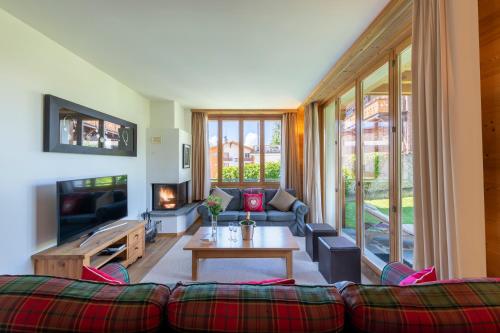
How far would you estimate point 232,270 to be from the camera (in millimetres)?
3096

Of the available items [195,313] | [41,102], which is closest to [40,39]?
[41,102]

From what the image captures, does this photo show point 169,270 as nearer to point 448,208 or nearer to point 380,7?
point 448,208

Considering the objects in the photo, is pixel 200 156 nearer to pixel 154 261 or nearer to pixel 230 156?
pixel 230 156

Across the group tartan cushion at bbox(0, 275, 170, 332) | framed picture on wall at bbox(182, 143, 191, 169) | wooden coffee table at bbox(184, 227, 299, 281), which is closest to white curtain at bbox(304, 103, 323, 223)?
wooden coffee table at bbox(184, 227, 299, 281)

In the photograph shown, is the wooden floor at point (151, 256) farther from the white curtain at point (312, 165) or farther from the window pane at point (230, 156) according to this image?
the white curtain at point (312, 165)

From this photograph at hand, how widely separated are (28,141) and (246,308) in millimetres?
2767

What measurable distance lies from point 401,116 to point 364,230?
5.28 feet

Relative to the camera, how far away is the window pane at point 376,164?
9.19ft

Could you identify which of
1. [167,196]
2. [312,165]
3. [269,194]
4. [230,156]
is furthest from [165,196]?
[312,165]

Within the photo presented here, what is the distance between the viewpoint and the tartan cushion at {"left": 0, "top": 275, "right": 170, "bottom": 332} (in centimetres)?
73

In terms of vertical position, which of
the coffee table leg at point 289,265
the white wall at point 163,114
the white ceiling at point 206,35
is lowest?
the coffee table leg at point 289,265

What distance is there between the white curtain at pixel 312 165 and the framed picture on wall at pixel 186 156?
2.61m

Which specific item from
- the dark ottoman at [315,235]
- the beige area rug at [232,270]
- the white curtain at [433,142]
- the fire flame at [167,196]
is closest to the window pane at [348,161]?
the dark ottoman at [315,235]

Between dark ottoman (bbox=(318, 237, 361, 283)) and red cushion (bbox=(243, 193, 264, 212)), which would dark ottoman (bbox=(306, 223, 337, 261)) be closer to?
dark ottoman (bbox=(318, 237, 361, 283))
